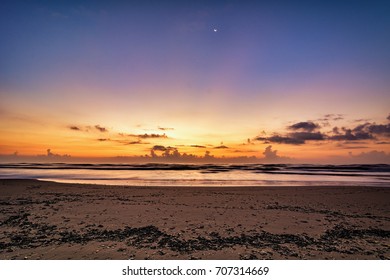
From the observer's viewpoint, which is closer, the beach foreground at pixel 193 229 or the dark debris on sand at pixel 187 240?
the beach foreground at pixel 193 229

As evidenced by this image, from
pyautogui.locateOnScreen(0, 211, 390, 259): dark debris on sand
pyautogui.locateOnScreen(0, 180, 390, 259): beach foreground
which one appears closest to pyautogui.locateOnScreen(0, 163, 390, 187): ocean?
pyautogui.locateOnScreen(0, 180, 390, 259): beach foreground

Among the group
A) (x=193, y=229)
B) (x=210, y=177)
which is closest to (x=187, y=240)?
(x=193, y=229)

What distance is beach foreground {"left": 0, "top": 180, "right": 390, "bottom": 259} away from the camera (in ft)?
21.2

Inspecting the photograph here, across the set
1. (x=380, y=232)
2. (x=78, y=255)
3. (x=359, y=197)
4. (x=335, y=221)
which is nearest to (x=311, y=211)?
(x=335, y=221)

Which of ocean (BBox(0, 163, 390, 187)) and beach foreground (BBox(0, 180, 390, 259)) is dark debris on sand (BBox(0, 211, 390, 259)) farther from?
ocean (BBox(0, 163, 390, 187))

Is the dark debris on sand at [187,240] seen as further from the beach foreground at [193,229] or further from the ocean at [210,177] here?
the ocean at [210,177]

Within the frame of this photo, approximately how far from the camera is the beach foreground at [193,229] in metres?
6.45

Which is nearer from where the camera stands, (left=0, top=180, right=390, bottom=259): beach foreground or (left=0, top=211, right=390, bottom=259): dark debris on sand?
(left=0, top=180, right=390, bottom=259): beach foreground

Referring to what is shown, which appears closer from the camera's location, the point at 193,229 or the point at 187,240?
the point at 187,240

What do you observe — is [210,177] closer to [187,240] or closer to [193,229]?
[193,229]

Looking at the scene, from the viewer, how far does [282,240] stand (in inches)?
285

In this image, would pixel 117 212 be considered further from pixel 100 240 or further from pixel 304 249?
pixel 304 249

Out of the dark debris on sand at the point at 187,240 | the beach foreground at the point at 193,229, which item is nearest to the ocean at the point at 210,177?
the beach foreground at the point at 193,229

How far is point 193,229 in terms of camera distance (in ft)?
26.8
